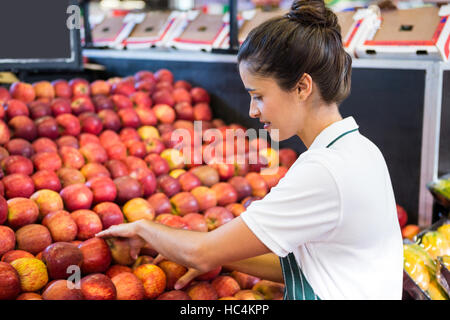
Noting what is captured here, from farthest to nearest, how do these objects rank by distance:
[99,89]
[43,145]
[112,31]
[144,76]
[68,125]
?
1. [112,31]
2. [144,76]
3. [99,89]
4. [68,125]
5. [43,145]

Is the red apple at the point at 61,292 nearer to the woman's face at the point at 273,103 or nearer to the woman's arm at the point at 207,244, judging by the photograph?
the woman's arm at the point at 207,244

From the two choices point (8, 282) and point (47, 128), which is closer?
point (8, 282)

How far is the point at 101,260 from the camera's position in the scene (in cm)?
177

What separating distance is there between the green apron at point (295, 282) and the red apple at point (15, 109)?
1890mm

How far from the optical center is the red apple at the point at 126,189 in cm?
229

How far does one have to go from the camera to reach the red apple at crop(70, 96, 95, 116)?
2.97 m

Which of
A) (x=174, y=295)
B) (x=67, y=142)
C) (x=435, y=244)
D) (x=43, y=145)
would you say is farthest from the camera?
(x=67, y=142)

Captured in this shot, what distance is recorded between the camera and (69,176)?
233cm

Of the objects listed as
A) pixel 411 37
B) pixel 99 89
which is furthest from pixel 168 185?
pixel 411 37

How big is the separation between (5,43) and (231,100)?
4.95ft

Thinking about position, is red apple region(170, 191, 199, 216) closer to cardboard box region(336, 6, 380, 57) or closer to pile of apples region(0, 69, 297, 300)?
pile of apples region(0, 69, 297, 300)

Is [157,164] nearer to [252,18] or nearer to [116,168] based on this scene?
[116,168]

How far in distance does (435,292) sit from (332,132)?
3.55ft

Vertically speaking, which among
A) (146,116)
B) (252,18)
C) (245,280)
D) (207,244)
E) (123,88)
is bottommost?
(245,280)
